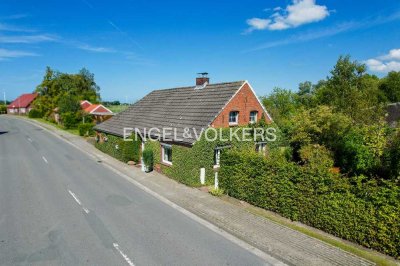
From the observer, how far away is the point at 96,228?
38.2 feet

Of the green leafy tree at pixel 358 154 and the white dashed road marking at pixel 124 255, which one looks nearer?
the white dashed road marking at pixel 124 255

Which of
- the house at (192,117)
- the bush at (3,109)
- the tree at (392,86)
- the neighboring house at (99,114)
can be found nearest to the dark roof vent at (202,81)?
the house at (192,117)

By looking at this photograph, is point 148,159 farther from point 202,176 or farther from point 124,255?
point 124,255

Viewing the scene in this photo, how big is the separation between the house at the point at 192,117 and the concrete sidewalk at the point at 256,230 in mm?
1975

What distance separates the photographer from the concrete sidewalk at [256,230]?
377 inches

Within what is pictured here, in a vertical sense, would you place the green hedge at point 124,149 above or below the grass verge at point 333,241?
above

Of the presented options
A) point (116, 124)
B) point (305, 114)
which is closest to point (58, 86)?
point (116, 124)

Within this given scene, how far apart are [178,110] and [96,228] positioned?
42.1 feet

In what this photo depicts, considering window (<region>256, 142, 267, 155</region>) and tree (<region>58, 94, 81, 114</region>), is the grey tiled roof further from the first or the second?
tree (<region>58, 94, 81, 114</region>)

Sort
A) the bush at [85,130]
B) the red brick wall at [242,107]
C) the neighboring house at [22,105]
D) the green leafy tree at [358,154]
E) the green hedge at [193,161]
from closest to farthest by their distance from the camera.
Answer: the green hedge at [193,161] → the red brick wall at [242,107] → the green leafy tree at [358,154] → the bush at [85,130] → the neighboring house at [22,105]

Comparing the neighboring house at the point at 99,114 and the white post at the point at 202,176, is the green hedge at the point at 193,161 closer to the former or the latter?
the white post at the point at 202,176

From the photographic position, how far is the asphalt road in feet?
31.1

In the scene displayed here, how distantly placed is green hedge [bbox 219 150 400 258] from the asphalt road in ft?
12.0

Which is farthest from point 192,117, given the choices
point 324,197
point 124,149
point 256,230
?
point 324,197
